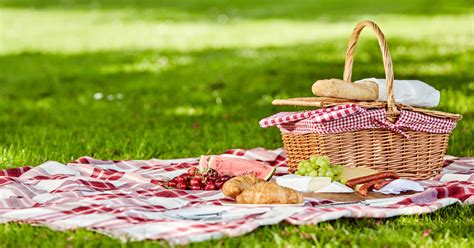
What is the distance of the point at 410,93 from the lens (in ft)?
17.9

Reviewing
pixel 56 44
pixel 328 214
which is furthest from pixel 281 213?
pixel 56 44

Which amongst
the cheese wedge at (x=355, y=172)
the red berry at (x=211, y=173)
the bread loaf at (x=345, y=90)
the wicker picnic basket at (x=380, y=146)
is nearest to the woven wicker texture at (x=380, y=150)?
the wicker picnic basket at (x=380, y=146)

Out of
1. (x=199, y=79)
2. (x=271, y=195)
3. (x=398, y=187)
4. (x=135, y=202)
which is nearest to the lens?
(x=271, y=195)

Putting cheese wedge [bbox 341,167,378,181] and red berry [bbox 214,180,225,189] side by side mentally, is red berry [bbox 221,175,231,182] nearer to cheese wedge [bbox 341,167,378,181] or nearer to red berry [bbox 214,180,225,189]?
red berry [bbox 214,180,225,189]

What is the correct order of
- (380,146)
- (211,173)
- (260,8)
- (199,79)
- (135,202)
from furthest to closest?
(260,8) < (199,79) < (380,146) < (211,173) < (135,202)

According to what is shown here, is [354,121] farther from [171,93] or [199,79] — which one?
[199,79]

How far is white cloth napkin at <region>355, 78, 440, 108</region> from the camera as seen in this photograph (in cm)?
541

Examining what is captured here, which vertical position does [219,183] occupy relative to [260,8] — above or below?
below

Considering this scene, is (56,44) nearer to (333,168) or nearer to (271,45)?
(271,45)

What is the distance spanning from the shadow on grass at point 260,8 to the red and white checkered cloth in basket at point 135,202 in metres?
13.2

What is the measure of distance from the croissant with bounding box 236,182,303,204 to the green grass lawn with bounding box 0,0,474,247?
11.4 inches

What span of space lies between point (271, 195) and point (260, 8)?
57.3ft

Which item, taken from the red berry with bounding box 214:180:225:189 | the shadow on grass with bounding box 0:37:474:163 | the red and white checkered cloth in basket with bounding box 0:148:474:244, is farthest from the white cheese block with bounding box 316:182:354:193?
the shadow on grass with bounding box 0:37:474:163

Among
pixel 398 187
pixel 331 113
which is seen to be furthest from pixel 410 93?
pixel 398 187
